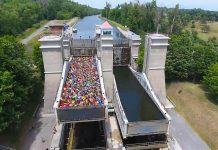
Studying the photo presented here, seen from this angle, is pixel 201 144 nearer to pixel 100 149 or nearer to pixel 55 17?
pixel 100 149

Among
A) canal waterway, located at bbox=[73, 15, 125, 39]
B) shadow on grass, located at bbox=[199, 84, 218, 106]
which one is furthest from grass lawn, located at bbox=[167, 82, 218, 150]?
canal waterway, located at bbox=[73, 15, 125, 39]

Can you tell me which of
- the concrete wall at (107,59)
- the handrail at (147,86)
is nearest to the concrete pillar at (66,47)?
the concrete wall at (107,59)

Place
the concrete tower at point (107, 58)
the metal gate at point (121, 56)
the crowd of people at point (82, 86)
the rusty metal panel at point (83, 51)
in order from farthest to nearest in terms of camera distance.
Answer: the metal gate at point (121, 56) < the rusty metal panel at point (83, 51) < the concrete tower at point (107, 58) < the crowd of people at point (82, 86)

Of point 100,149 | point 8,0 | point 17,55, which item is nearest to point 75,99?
point 100,149

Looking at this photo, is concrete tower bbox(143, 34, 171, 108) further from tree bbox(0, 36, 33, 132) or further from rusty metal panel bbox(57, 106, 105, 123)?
tree bbox(0, 36, 33, 132)

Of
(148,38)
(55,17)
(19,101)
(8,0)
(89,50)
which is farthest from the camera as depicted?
(55,17)

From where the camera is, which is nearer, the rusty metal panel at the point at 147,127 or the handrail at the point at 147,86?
the rusty metal panel at the point at 147,127

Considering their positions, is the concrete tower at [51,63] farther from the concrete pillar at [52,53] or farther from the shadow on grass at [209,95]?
the shadow on grass at [209,95]
